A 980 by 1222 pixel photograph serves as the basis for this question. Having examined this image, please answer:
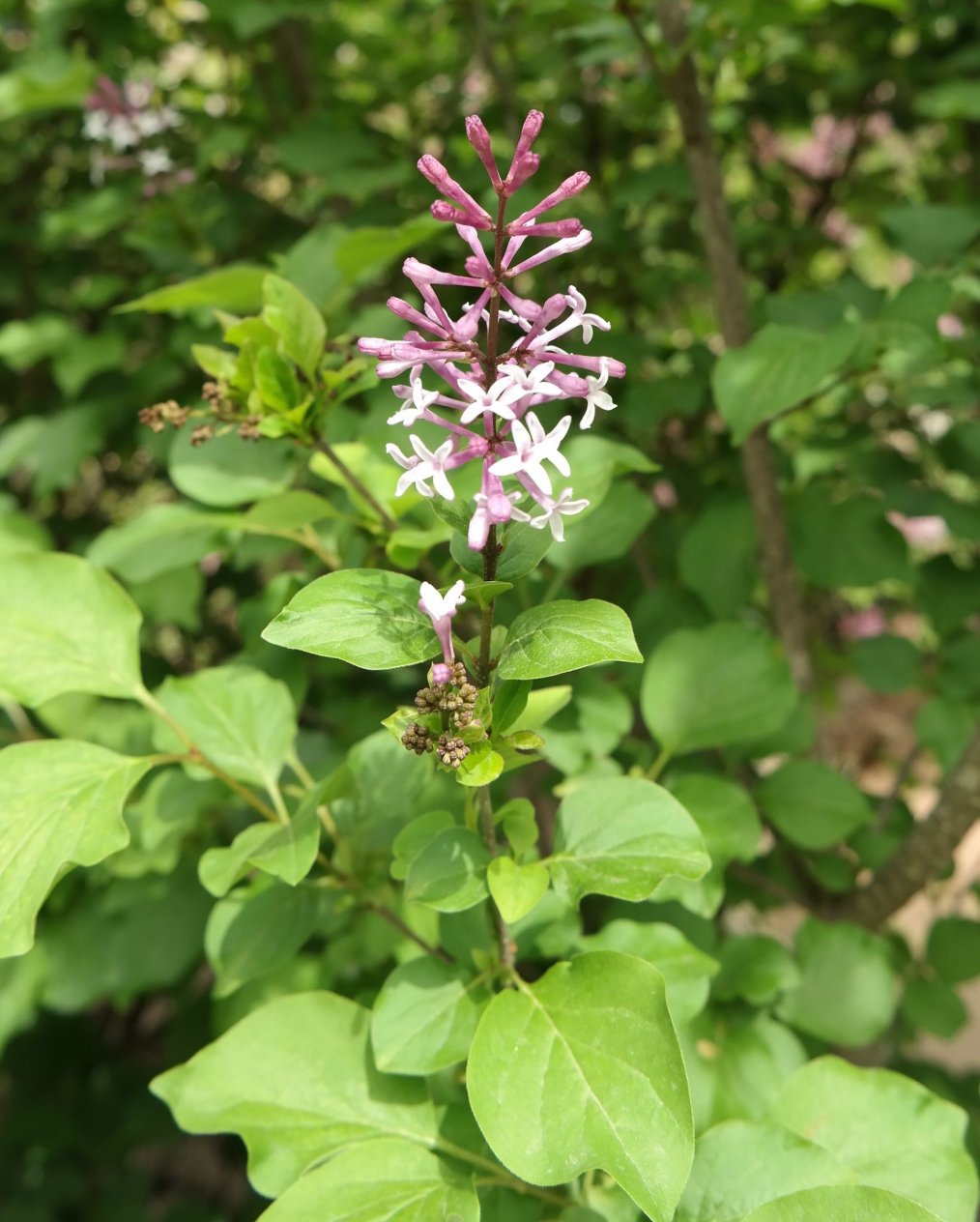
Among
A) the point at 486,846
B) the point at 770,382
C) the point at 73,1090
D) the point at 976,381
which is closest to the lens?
the point at 486,846

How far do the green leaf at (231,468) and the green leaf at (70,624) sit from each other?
13 cm

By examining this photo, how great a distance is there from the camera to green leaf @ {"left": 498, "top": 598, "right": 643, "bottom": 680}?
508 millimetres

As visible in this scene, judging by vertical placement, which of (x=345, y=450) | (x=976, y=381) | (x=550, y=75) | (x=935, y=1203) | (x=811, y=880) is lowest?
(x=811, y=880)

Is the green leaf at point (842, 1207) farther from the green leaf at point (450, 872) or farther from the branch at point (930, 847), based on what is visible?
the branch at point (930, 847)

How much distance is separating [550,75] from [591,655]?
135 cm

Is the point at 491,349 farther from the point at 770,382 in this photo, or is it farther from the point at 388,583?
the point at 770,382

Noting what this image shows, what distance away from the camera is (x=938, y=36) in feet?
4.99

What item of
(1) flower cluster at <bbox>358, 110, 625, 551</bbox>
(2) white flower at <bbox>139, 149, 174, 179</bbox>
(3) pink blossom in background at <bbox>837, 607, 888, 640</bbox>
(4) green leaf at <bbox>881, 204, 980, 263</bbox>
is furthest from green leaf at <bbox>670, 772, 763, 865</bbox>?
(3) pink blossom in background at <bbox>837, 607, 888, 640</bbox>

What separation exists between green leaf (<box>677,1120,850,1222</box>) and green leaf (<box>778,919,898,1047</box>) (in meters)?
0.33

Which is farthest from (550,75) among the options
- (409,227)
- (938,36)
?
(409,227)

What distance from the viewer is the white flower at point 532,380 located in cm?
51

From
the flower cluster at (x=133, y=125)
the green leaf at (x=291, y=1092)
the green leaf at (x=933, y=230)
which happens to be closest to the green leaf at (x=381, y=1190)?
the green leaf at (x=291, y=1092)

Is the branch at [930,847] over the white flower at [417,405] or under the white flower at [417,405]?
under

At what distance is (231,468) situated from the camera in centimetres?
96
